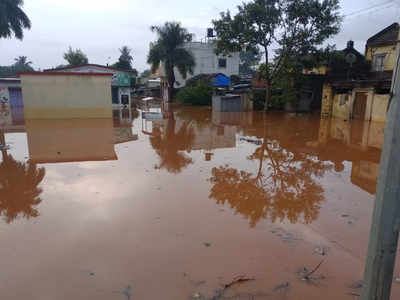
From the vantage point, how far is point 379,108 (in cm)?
1733

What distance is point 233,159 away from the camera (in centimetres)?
922

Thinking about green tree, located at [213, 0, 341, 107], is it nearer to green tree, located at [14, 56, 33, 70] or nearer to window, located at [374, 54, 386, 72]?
window, located at [374, 54, 386, 72]

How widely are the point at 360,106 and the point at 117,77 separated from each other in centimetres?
2080

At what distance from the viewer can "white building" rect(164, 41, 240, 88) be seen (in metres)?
41.5

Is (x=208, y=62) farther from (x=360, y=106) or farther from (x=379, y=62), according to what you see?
(x=360, y=106)

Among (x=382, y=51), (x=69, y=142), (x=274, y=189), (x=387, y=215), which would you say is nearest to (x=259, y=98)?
(x=382, y=51)

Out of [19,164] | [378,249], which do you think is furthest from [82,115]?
[378,249]

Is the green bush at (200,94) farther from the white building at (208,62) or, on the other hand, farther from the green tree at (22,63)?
the green tree at (22,63)

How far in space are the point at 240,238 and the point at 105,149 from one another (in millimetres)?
7499

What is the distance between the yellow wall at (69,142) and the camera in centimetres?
919

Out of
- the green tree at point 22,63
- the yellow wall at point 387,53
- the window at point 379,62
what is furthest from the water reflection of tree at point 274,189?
the green tree at point 22,63

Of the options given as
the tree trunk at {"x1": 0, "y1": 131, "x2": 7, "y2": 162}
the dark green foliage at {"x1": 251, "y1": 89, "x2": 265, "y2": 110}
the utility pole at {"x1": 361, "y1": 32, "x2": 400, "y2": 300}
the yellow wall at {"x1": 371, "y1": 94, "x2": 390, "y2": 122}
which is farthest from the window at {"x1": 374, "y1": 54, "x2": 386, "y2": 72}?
the utility pole at {"x1": 361, "y1": 32, "x2": 400, "y2": 300}

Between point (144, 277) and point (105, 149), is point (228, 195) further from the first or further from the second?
point (105, 149)

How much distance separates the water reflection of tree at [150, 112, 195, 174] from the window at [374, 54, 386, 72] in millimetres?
20194
